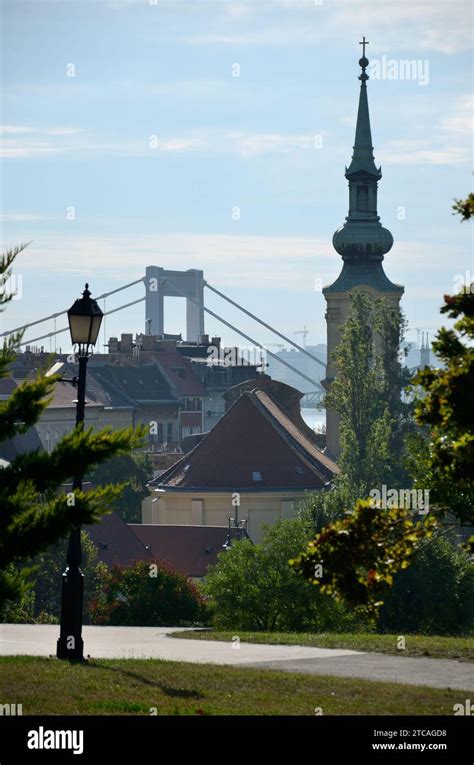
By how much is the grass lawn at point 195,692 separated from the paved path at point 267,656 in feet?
2.60

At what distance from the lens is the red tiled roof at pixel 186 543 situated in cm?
6975

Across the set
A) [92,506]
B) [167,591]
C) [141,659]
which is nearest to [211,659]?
[141,659]

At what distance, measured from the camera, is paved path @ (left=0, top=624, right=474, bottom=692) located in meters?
16.6

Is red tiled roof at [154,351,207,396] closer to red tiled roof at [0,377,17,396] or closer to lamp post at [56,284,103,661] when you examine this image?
red tiled roof at [0,377,17,396]

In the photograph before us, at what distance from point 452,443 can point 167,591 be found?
17.3m

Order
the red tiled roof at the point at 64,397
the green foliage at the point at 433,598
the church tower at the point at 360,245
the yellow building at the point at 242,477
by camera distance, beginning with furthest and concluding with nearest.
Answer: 1. the red tiled roof at the point at 64,397
2. the church tower at the point at 360,245
3. the yellow building at the point at 242,477
4. the green foliage at the point at 433,598

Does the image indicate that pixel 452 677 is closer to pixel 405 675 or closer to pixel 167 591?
pixel 405 675

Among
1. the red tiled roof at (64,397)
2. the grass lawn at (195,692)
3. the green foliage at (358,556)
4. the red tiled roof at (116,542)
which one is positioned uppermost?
the red tiled roof at (64,397)

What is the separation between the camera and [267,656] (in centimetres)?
1848

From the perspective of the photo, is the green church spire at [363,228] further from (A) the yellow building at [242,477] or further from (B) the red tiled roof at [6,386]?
(B) the red tiled roof at [6,386]

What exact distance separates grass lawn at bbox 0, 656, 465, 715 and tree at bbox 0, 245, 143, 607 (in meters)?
1.28

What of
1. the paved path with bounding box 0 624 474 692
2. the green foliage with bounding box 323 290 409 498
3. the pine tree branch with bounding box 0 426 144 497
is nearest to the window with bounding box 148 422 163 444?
the green foliage with bounding box 323 290 409 498

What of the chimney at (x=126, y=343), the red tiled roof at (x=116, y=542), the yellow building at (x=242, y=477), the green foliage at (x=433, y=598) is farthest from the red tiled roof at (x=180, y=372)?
the green foliage at (x=433, y=598)

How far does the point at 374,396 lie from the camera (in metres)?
75.3
